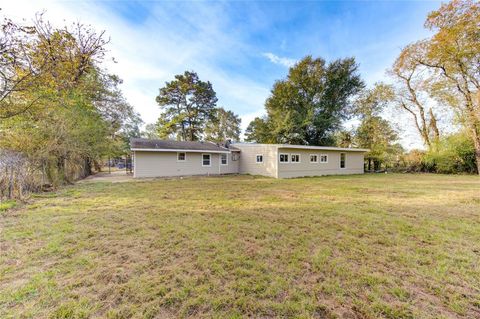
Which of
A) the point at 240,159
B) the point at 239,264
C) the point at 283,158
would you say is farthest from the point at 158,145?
the point at 239,264

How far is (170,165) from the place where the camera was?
1333cm

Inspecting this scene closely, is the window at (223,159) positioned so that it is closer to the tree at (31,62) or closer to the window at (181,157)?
the window at (181,157)

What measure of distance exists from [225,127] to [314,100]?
16.1 m

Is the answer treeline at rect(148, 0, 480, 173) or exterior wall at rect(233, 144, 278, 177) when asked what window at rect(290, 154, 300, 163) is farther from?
treeline at rect(148, 0, 480, 173)

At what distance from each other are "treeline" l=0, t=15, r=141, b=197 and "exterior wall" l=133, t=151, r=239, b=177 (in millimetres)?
3023

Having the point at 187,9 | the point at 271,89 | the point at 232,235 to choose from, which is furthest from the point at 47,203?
the point at 271,89

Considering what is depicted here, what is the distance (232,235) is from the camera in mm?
3521

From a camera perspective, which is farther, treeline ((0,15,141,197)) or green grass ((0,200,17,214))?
green grass ((0,200,17,214))

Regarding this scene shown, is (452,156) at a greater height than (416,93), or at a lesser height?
lesser

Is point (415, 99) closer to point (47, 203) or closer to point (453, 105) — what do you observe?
point (453, 105)

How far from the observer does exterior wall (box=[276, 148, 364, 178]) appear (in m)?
13.7

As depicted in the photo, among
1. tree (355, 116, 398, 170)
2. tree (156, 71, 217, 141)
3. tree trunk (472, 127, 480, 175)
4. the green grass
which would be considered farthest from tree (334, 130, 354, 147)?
the green grass

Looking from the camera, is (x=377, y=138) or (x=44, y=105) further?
(x=377, y=138)

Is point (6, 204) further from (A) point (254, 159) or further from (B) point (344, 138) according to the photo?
(B) point (344, 138)
